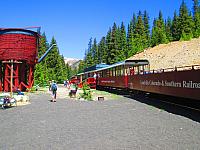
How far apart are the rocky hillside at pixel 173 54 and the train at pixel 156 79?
34174 millimetres

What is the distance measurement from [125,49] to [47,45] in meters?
24.5

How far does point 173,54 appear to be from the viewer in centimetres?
8069

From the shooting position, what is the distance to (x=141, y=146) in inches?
303

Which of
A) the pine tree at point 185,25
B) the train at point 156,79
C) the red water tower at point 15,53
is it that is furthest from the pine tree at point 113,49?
the red water tower at point 15,53

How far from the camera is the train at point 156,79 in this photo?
1345 cm

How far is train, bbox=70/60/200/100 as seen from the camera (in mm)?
13453

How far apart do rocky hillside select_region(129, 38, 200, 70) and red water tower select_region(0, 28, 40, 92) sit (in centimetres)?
3755

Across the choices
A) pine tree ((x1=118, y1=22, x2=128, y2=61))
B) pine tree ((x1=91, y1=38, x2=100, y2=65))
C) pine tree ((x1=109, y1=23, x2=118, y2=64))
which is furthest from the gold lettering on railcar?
pine tree ((x1=91, y1=38, x2=100, y2=65))

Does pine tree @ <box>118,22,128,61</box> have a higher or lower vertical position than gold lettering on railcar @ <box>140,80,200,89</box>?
higher

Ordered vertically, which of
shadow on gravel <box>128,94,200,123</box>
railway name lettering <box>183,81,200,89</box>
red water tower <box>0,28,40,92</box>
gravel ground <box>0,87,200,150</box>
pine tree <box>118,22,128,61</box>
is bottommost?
gravel ground <box>0,87,200,150</box>

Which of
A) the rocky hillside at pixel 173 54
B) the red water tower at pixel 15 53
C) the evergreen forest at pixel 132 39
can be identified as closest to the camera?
the red water tower at pixel 15 53

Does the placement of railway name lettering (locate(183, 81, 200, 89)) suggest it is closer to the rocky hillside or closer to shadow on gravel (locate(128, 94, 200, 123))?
shadow on gravel (locate(128, 94, 200, 123))

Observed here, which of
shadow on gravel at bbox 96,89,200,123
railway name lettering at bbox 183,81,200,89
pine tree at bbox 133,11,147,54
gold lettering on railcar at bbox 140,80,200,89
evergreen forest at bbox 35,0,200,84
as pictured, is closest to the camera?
railway name lettering at bbox 183,81,200,89

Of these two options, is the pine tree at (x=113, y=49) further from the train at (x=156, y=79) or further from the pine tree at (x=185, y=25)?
the train at (x=156, y=79)
